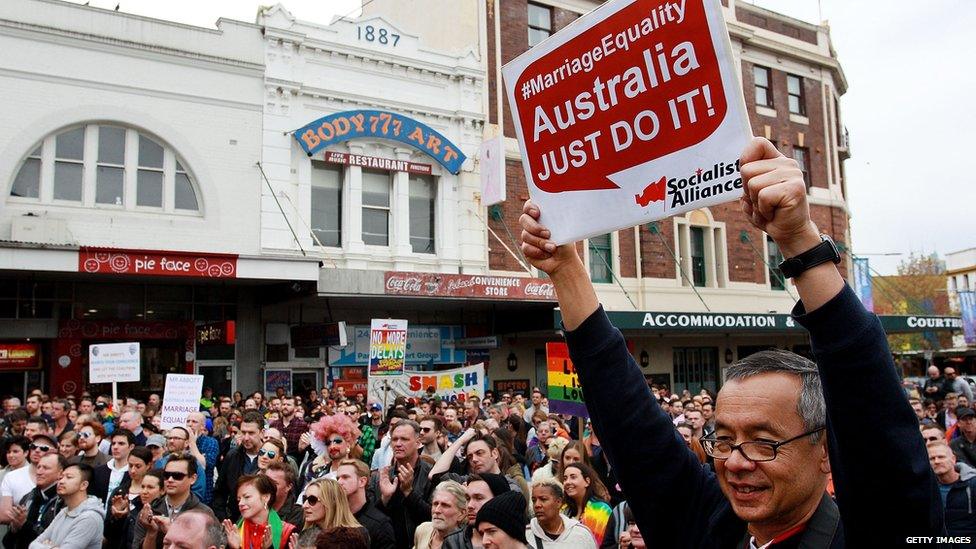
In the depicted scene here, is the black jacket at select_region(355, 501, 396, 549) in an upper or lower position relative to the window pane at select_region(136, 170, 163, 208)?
lower

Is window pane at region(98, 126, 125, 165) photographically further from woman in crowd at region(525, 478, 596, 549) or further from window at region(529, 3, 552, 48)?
woman in crowd at region(525, 478, 596, 549)

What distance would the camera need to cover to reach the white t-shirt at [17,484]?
754cm

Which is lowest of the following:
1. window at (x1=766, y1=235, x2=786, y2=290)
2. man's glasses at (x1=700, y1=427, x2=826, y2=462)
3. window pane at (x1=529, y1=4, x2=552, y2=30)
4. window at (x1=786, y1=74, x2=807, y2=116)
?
man's glasses at (x1=700, y1=427, x2=826, y2=462)

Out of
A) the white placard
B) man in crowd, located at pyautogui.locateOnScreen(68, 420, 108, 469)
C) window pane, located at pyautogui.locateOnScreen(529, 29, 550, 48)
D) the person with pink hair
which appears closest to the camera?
the person with pink hair

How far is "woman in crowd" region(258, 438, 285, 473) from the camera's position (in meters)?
7.05

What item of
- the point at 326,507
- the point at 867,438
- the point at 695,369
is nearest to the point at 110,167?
the point at 326,507

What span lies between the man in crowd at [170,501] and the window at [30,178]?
13.3 meters

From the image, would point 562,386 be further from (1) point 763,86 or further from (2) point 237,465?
(1) point 763,86

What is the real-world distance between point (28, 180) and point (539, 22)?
1558cm

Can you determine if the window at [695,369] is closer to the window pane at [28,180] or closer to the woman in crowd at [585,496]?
the window pane at [28,180]

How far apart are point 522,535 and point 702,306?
22773mm

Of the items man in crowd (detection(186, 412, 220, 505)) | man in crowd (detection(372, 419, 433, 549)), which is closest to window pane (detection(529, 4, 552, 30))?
man in crowd (detection(186, 412, 220, 505))

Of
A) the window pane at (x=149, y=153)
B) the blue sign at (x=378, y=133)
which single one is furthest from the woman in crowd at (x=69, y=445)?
the blue sign at (x=378, y=133)

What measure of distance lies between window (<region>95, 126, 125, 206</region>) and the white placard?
565cm
